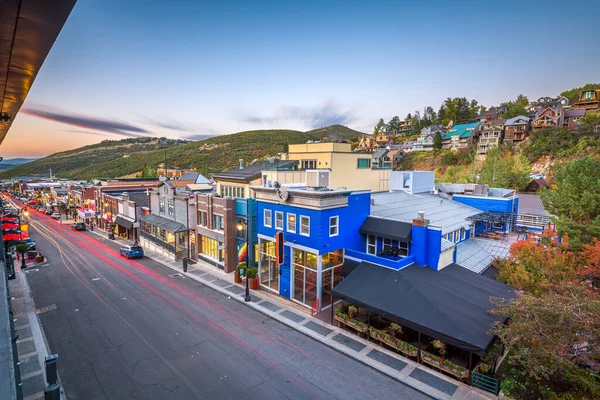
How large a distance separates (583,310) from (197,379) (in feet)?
54.8

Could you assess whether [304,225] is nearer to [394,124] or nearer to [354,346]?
[354,346]

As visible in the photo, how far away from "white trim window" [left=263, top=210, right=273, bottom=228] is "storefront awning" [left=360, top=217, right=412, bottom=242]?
7.38 metres

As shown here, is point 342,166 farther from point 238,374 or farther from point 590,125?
point 590,125

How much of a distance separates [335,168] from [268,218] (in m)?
11.0

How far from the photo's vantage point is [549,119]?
260 feet

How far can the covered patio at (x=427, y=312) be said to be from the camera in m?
14.9

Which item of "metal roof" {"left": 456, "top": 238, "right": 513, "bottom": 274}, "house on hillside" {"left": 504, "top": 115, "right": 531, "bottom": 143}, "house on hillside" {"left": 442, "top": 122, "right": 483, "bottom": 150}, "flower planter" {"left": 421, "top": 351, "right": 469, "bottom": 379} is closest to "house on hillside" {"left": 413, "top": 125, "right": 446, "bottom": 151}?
"house on hillside" {"left": 442, "top": 122, "right": 483, "bottom": 150}

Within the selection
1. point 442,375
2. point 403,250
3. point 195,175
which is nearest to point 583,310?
point 442,375

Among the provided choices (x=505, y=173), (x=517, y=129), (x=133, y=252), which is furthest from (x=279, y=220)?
(x=517, y=129)

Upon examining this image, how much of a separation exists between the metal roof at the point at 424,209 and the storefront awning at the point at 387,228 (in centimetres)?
136

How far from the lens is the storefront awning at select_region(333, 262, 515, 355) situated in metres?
14.8

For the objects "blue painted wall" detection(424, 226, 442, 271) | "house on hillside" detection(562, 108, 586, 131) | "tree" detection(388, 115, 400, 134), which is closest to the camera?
"blue painted wall" detection(424, 226, 442, 271)

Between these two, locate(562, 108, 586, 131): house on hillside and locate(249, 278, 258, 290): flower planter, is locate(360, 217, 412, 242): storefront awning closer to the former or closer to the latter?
locate(249, 278, 258, 290): flower planter

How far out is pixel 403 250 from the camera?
23031mm
